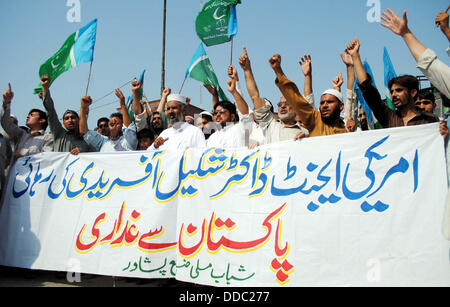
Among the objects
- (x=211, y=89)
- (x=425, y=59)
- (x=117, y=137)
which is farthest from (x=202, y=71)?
(x=425, y=59)

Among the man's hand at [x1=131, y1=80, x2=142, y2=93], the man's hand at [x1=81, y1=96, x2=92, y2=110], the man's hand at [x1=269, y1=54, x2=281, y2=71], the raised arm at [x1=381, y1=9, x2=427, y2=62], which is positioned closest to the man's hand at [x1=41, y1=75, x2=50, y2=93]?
the man's hand at [x1=81, y1=96, x2=92, y2=110]

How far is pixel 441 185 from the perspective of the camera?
8.27 feet

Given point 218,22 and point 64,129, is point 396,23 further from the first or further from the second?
point 64,129

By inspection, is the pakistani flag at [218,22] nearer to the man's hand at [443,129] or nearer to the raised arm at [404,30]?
the raised arm at [404,30]

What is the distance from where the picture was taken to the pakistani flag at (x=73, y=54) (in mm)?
5504

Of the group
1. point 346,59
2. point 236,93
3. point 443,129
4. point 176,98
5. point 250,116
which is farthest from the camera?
point 176,98

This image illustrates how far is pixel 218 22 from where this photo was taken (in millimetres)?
5812

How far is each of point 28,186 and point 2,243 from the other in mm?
718

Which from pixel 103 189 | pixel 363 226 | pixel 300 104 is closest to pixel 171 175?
pixel 103 189

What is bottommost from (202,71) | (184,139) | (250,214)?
(250,214)

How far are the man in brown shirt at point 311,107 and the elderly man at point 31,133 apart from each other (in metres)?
3.20

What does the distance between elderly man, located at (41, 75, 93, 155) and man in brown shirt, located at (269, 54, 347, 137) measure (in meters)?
2.77

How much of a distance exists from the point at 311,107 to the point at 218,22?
10.2ft
